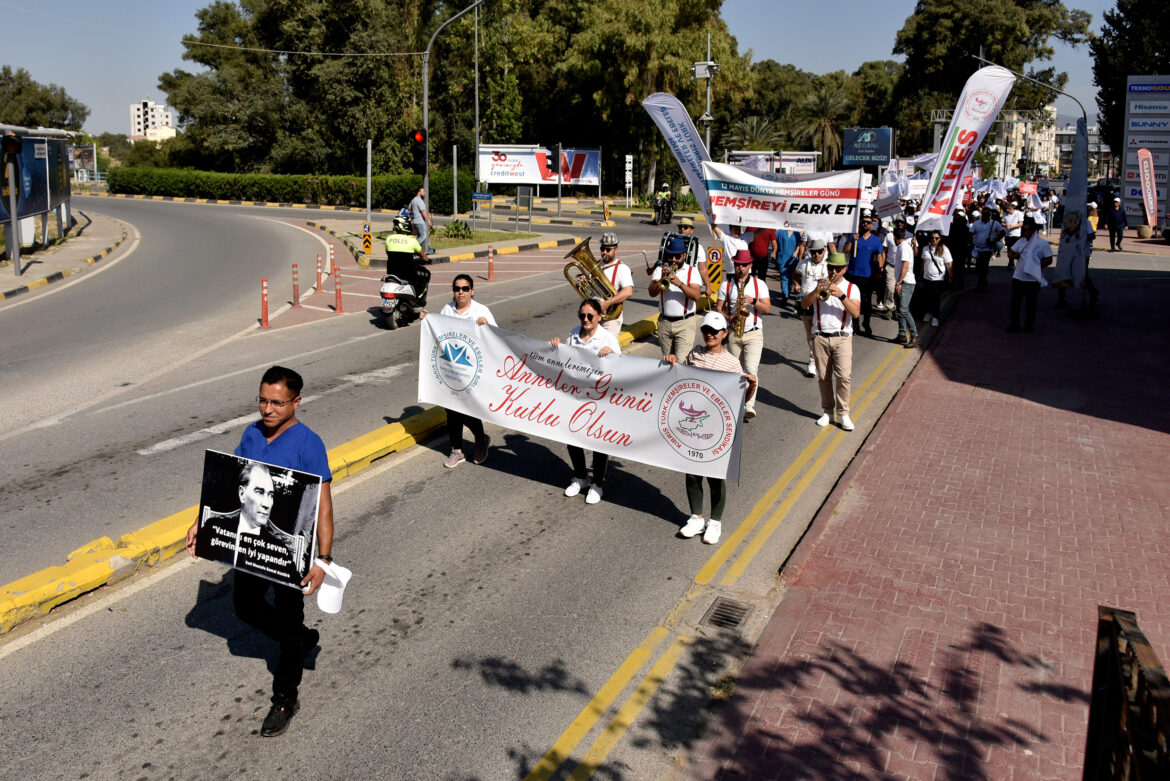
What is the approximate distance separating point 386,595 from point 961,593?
13.0ft

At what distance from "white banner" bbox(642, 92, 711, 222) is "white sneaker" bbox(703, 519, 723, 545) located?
24.1 ft

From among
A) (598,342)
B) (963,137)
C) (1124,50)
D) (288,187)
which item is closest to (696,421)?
(598,342)

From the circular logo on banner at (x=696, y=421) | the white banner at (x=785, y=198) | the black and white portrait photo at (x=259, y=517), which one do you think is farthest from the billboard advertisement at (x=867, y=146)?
the black and white portrait photo at (x=259, y=517)

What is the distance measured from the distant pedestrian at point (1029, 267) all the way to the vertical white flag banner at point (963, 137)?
4.34 ft

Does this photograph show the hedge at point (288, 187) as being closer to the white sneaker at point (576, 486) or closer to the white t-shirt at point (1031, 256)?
the white t-shirt at point (1031, 256)

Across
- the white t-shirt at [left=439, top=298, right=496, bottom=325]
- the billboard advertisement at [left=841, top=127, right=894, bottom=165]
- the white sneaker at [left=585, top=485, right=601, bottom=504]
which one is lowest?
the white sneaker at [left=585, top=485, right=601, bottom=504]

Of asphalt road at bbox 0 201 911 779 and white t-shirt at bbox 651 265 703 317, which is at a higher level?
white t-shirt at bbox 651 265 703 317

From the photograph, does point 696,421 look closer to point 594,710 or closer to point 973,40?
point 594,710

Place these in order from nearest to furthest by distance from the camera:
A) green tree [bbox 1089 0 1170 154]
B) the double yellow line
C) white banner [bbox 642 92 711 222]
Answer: the double yellow line < white banner [bbox 642 92 711 222] < green tree [bbox 1089 0 1170 154]

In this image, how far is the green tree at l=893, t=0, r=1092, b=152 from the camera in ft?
227

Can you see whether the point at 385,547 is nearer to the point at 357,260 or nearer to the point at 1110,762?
the point at 1110,762

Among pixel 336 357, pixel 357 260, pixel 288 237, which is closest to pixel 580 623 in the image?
pixel 336 357

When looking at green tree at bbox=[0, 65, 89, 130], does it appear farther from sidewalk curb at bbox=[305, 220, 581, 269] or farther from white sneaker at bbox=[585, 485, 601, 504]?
white sneaker at bbox=[585, 485, 601, 504]

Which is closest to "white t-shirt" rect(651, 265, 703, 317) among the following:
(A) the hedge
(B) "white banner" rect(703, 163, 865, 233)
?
(B) "white banner" rect(703, 163, 865, 233)
